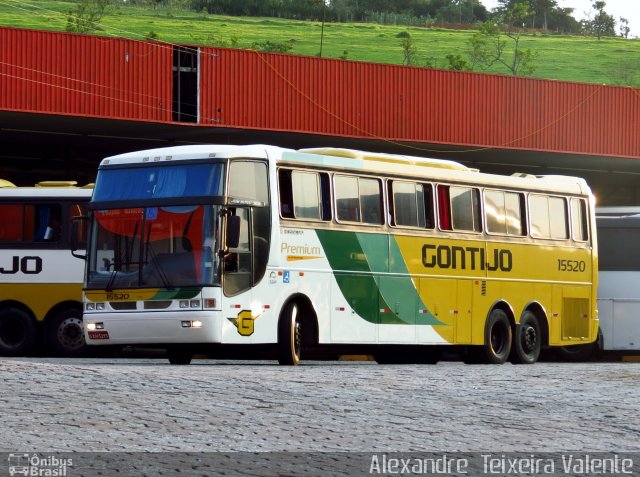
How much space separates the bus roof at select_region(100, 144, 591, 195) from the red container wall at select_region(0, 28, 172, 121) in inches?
562

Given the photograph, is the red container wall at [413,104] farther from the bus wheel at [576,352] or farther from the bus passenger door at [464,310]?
the bus passenger door at [464,310]

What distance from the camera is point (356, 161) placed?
21.4 metres

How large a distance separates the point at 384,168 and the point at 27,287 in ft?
24.3

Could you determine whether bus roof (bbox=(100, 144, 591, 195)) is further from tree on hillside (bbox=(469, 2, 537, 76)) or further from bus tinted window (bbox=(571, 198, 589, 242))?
tree on hillside (bbox=(469, 2, 537, 76))

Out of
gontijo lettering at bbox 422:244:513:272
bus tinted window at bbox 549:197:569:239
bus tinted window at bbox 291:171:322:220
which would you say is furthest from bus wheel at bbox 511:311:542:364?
bus tinted window at bbox 291:171:322:220

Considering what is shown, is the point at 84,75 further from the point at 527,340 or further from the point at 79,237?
the point at 527,340

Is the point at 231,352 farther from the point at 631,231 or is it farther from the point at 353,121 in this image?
the point at 353,121

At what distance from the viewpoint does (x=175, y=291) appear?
1898cm

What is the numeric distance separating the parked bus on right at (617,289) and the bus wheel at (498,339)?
16.5 ft

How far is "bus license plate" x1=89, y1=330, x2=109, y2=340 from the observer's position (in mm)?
19438

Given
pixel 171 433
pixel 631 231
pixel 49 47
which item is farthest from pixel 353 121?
pixel 171 433

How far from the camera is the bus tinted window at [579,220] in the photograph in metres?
26.1

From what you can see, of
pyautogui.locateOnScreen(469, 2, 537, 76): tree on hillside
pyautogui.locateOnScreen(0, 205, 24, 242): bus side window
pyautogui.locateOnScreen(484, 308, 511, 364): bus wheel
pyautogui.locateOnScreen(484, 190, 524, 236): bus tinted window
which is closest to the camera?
pyautogui.locateOnScreen(484, 308, 511, 364): bus wheel

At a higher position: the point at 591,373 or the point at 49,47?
the point at 49,47
